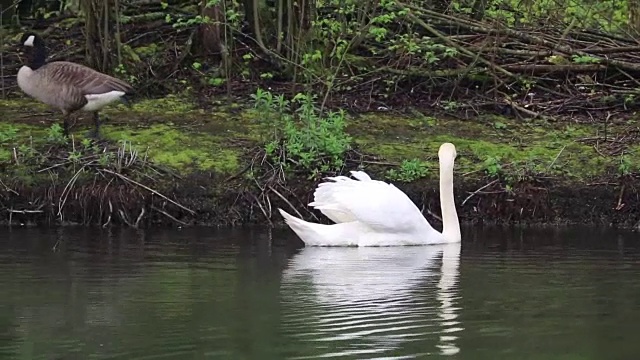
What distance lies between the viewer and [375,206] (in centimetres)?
1215

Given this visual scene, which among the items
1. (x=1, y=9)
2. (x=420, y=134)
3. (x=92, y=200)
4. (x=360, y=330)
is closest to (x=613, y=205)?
(x=420, y=134)

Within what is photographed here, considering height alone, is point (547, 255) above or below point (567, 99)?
below

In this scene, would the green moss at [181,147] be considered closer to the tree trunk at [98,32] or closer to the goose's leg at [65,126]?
the goose's leg at [65,126]

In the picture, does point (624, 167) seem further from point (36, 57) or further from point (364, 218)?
point (36, 57)

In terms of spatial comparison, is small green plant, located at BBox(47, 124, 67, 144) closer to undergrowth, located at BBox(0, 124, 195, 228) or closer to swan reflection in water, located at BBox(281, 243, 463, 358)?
undergrowth, located at BBox(0, 124, 195, 228)

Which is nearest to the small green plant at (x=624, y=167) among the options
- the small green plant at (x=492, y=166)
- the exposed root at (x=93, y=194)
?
the small green plant at (x=492, y=166)

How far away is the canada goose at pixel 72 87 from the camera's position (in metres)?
14.3

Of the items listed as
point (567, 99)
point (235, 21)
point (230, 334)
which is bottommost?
point (230, 334)

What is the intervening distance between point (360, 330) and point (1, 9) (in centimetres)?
1047

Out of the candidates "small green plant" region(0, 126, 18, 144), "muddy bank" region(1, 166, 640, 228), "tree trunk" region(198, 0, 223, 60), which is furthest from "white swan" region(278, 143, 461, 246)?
"tree trunk" region(198, 0, 223, 60)

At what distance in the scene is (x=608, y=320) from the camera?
26.7 ft

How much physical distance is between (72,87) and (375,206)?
12.8ft

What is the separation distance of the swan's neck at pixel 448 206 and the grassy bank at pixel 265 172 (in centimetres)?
95

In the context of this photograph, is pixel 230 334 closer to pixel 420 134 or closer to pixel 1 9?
pixel 420 134
